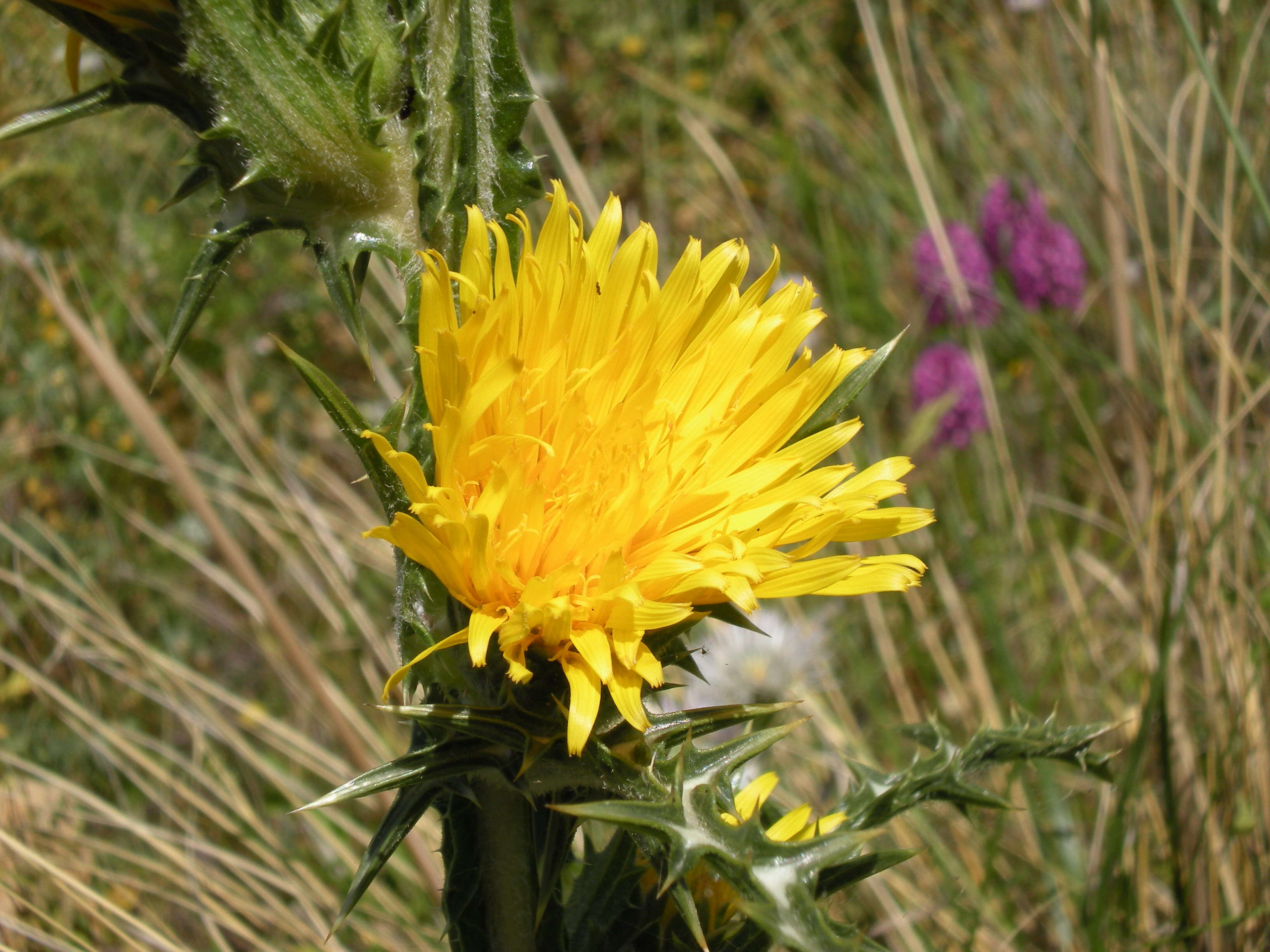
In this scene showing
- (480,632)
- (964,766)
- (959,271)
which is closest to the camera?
(480,632)

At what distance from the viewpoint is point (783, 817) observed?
4.54 feet

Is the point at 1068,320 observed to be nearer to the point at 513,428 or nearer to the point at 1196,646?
the point at 1196,646

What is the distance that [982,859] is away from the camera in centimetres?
216

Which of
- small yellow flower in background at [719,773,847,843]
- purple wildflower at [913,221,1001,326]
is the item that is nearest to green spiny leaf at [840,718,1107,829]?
small yellow flower in background at [719,773,847,843]

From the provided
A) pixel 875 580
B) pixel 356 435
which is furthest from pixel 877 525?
pixel 356 435

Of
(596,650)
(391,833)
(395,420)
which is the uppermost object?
(395,420)

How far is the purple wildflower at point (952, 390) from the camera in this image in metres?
3.11

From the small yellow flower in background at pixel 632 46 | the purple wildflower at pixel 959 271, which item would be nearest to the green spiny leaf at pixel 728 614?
the purple wildflower at pixel 959 271

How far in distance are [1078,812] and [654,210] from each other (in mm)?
2693

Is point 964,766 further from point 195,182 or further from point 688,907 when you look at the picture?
point 195,182

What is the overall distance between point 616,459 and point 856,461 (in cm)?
177

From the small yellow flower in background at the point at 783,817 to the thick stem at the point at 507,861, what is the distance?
1.00 feet

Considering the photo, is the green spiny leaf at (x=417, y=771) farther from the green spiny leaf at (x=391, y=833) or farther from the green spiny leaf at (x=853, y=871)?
the green spiny leaf at (x=853, y=871)

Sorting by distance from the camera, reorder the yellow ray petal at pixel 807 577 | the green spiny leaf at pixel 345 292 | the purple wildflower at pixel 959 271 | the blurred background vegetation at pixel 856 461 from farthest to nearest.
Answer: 1. the purple wildflower at pixel 959 271
2. the blurred background vegetation at pixel 856 461
3. the green spiny leaf at pixel 345 292
4. the yellow ray petal at pixel 807 577
